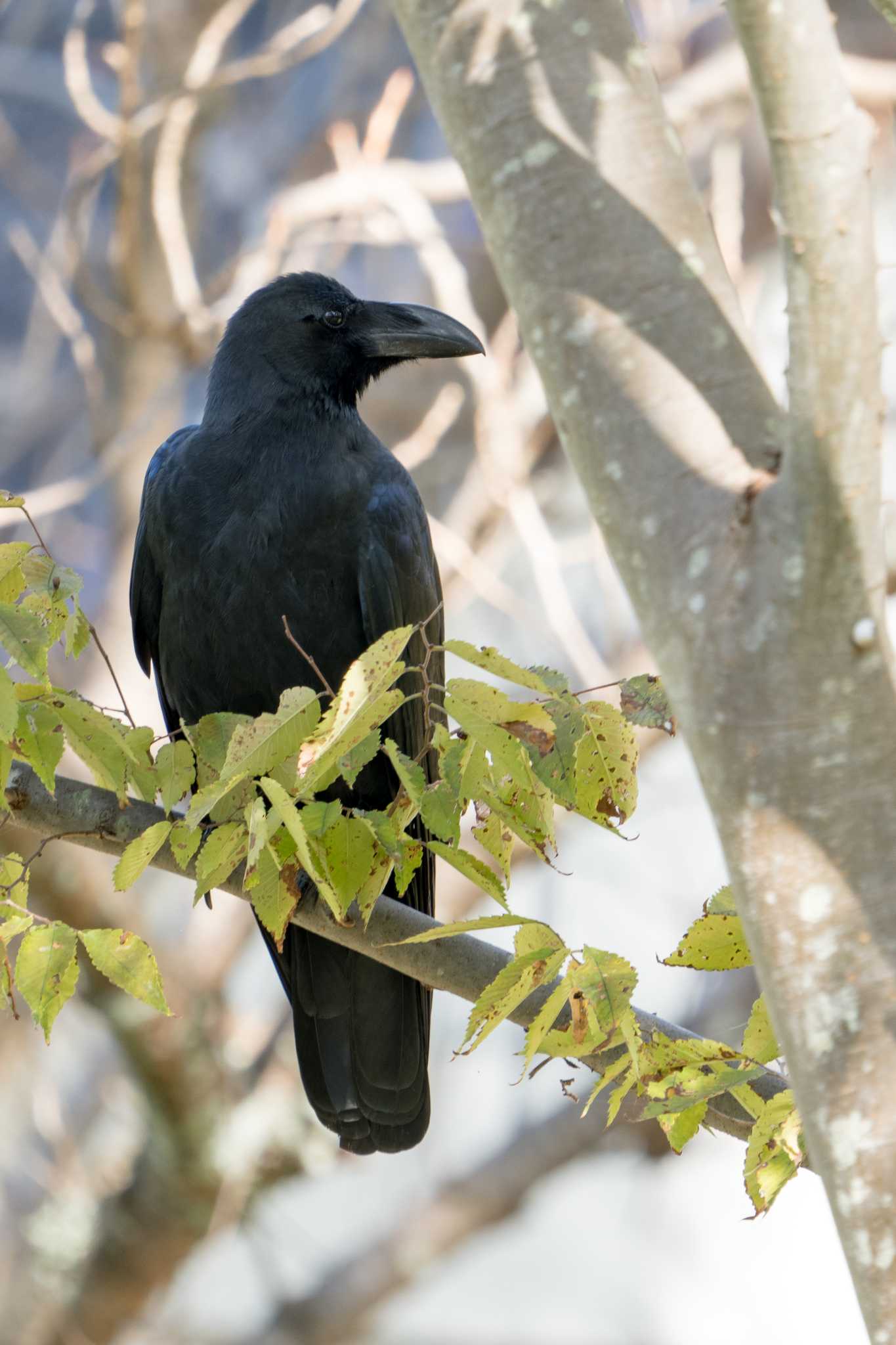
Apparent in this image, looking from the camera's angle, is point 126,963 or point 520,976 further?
point 126,963

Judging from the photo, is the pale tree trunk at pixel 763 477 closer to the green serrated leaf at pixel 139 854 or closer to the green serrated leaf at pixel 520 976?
the green serrated leaf at pixel 520 976

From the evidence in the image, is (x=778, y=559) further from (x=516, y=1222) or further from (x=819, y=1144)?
(x=516, y=1222)

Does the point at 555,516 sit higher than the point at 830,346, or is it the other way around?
the point at 830,346

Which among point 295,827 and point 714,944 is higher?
point 295,827

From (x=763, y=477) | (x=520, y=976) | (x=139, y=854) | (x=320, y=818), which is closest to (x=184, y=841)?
(x=139, y=854)

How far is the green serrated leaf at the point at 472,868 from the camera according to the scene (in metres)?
1.79

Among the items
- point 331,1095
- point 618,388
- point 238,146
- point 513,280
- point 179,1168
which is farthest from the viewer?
point 238,146

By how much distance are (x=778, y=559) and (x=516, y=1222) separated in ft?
20.0

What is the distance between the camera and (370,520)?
128 inches

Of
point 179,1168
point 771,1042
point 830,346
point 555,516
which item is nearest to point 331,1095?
point 771,1042

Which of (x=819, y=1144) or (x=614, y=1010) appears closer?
(x=819, y=1144)

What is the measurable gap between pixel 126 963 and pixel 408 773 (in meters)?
0.45

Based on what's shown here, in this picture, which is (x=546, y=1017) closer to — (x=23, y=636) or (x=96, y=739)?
(x=96, y=739)

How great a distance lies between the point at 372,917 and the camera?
7.29ft
